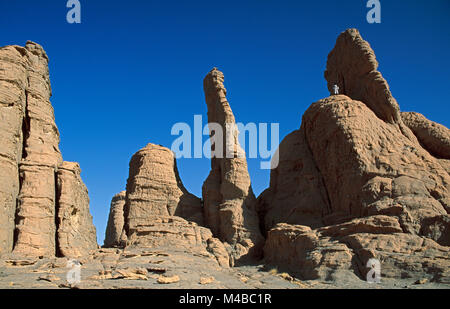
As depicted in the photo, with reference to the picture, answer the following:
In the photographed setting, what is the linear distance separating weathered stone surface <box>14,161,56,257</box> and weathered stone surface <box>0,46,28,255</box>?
1.13 feet

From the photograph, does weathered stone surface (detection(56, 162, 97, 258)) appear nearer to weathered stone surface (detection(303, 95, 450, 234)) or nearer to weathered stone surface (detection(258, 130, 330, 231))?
weathered stone surface (detection(258, 130, 330, 231))

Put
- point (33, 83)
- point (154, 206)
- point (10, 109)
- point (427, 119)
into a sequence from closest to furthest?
1. point (10, 109)
2. point (33, 83)
3. point (154, 206)
4. point (427, 119)

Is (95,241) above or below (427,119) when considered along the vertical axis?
below

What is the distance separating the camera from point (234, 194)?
87.0 feet

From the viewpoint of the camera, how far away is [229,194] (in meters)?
26.6

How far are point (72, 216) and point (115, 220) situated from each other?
76.4 ft

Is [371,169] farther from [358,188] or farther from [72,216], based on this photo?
[72,216]

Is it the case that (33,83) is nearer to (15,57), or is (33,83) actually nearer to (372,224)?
(15,57)

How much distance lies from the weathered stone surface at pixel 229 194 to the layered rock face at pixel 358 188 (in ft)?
5.87

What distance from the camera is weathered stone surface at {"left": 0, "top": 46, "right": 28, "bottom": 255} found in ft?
59.2

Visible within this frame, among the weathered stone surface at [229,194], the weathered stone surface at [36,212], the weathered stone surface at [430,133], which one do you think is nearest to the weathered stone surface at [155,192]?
the weathered stone surface at [229,194]

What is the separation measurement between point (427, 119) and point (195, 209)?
57.1ft

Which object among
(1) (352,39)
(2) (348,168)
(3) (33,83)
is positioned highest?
(1) (352,39)
